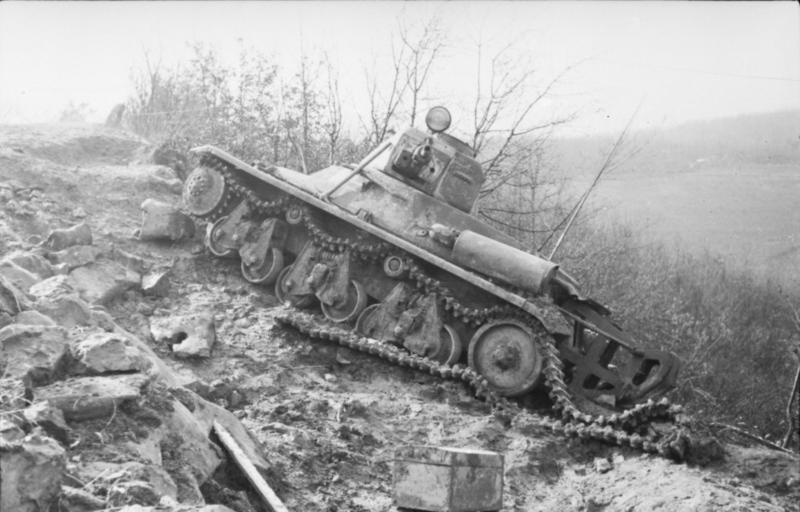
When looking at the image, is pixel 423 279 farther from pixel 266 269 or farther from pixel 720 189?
pixel 720 189

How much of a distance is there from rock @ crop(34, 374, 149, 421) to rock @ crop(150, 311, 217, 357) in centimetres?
272

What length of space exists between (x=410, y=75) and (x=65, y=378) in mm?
12802

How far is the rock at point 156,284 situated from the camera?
9.00 metres

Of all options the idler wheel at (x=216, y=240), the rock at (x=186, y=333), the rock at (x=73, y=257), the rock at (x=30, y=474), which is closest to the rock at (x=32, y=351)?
the rock at (x=30, y=474)

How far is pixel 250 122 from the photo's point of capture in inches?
655

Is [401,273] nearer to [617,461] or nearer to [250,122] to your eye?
[617,461]

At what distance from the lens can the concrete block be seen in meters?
4.62

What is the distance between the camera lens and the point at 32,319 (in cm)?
536

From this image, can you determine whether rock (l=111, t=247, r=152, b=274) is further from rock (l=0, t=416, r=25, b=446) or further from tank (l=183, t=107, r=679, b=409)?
rock (l=0, t=416, r=25, b=446)

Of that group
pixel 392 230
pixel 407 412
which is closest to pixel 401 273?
pixel 392 230

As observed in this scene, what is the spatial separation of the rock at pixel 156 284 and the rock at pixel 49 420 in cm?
469

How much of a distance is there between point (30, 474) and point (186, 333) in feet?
14.5

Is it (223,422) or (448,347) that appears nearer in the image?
(223,422)

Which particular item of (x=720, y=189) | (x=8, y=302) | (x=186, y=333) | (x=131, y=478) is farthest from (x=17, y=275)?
(x=720, y=189)
